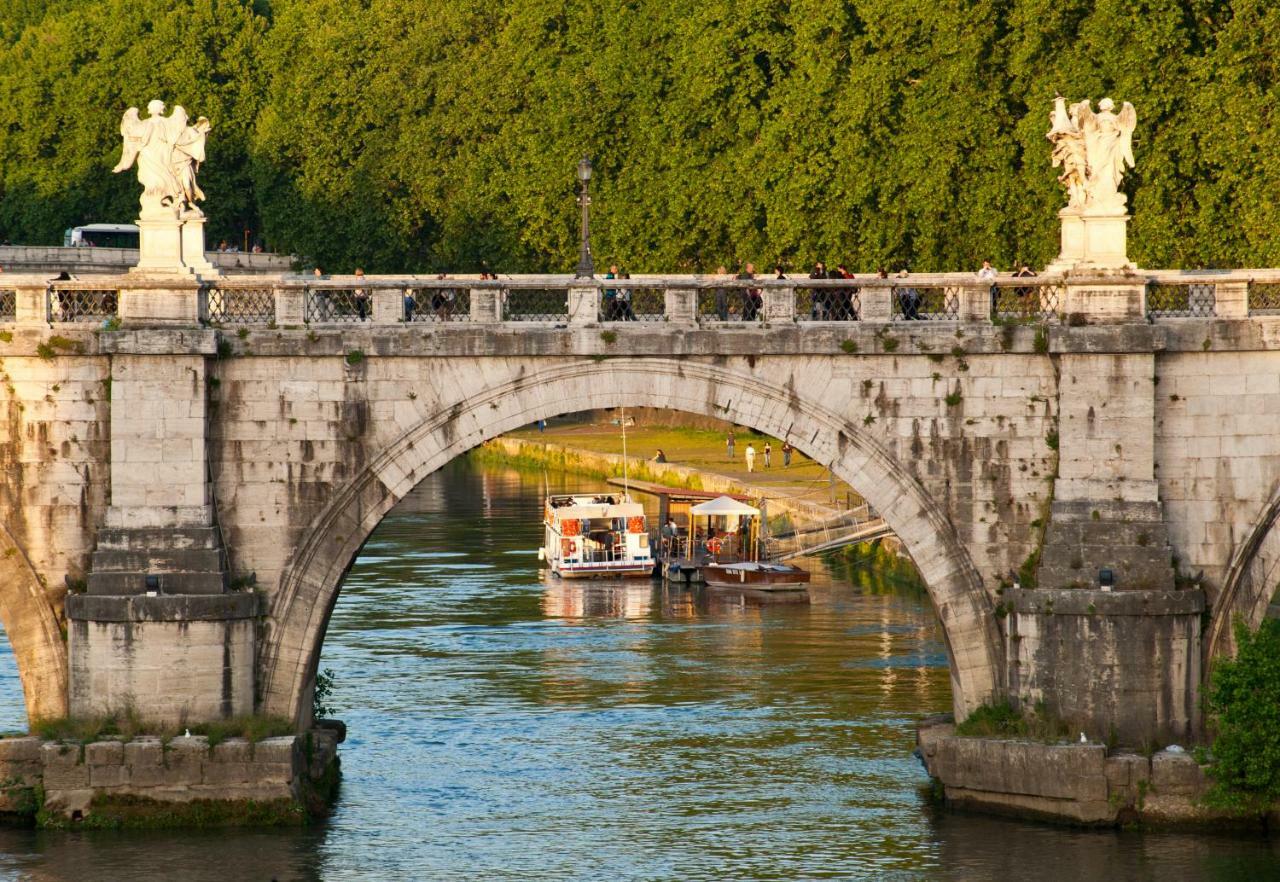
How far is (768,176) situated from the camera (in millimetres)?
61438

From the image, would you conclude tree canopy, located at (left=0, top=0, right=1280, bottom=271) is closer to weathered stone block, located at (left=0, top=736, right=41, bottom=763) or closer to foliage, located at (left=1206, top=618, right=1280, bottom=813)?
foliage, located at (left=1206, top=618, right=1280, bottom=813)

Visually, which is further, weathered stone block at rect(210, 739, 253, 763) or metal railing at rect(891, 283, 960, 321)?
metal railing at rect(891, 283, 960, 321)

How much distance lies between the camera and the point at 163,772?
31141 millimetres

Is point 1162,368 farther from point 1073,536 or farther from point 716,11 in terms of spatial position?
point 716,11

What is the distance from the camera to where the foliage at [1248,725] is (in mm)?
30531

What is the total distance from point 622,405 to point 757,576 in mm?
25251

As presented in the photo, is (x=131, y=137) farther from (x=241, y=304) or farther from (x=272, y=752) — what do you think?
(x=272, y=752)

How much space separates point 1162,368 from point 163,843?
14679mm

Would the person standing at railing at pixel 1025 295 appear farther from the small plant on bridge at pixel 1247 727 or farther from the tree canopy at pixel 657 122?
the tree canopy at pixel 657 122

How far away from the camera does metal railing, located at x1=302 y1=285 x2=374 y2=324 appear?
32.1 m

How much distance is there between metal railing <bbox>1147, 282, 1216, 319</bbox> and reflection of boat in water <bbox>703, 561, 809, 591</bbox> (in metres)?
23.7

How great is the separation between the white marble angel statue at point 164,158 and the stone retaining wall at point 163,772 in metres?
7.07

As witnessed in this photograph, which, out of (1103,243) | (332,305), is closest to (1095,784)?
(1103,243)

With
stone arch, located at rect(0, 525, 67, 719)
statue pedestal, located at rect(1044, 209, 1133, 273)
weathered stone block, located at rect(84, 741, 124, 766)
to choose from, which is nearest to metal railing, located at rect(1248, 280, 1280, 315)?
statue pedestal, located at rect(1044, 209, 1133, 273)
